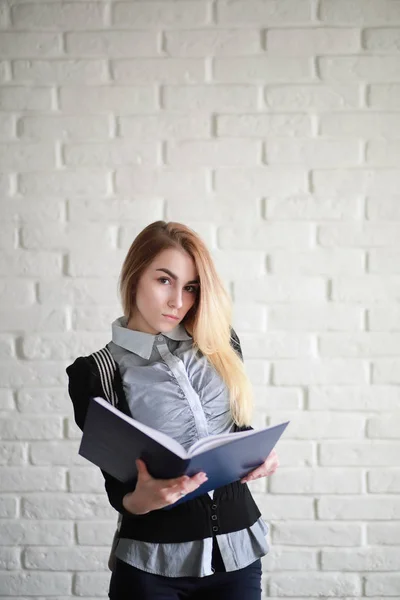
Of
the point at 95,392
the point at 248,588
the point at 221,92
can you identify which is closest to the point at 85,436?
the point at 95,392

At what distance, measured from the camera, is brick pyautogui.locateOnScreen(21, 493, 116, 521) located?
2244 millimetres

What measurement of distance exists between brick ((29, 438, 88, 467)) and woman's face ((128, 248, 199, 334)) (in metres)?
0.85

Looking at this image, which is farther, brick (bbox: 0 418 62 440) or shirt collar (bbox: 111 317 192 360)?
brick (bbox: 0 418 62 440)

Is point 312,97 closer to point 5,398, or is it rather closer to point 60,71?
point 60,71

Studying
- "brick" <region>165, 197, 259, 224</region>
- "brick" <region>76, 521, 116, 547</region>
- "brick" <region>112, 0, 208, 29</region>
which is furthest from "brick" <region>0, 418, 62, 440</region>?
"brick" <region>112, 0, 208, 29</region>

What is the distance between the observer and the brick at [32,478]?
2238 millimetres

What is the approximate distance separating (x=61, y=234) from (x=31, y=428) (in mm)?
645

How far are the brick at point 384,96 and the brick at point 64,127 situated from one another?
87cm

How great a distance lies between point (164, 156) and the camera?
221 cm

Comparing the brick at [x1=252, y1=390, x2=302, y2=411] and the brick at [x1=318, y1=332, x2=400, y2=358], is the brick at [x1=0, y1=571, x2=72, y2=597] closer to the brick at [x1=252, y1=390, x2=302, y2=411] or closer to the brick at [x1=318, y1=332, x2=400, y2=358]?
the brick at [x1=252, y1=390, x2=302, y2=411]

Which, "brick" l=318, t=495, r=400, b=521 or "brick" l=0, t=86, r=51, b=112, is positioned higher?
"brick" l=0, t=86, r=51, b=112

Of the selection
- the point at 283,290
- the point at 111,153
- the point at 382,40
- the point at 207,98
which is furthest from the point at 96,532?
the point at 382,40

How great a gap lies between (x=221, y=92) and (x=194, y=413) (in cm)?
119

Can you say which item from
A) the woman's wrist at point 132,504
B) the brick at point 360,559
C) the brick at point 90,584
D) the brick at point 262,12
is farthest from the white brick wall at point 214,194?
the woman's wrist at point 132,504
